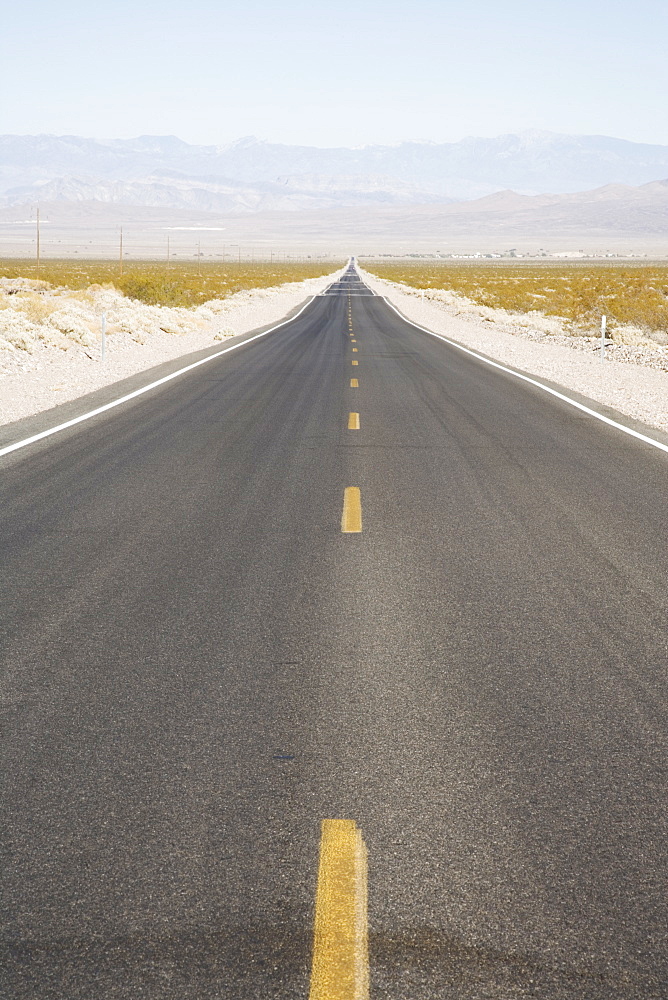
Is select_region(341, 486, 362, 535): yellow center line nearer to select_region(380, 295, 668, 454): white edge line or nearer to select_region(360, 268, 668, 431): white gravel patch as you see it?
select_region(380, 295, 668, 454): white edge line

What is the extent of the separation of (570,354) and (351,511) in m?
20.2

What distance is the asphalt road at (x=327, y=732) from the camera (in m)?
2.93

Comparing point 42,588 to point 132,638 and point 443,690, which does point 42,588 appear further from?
point 443,690

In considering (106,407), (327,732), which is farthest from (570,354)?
(327,732)

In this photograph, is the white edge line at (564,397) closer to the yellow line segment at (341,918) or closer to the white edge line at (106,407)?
the white edge line at (106,407)

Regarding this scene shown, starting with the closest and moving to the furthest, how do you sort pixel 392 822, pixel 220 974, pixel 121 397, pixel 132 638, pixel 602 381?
pixel 220 974 < pixel 392 822 < pixel 132 638 < pixel 121 397 < pixel 602 381

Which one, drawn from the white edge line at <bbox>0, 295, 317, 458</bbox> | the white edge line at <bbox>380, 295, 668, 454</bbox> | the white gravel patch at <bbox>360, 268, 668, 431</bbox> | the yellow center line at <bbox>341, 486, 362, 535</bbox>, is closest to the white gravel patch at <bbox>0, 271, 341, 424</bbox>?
the white edge line at <bbox>0, 295, 317, 458</bbox>

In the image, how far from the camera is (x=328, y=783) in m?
3.88

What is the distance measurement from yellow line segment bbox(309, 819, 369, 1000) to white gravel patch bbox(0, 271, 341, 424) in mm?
11896

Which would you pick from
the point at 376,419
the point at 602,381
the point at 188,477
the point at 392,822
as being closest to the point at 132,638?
the point at 392,822

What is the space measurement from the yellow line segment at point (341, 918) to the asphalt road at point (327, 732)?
0.15 ft

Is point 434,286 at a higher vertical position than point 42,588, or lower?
higher

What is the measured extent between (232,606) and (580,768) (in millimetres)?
2630

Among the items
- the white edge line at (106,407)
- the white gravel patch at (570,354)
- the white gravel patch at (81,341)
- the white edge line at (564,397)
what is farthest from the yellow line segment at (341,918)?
the white gravel patch at (81,341)
